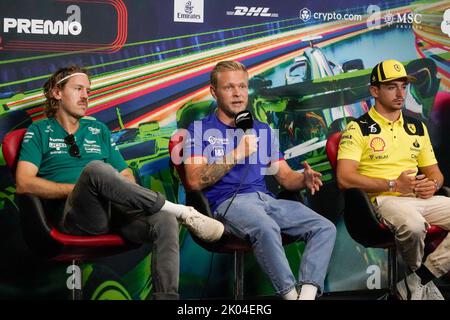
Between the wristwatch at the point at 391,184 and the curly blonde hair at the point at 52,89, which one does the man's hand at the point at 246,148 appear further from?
the curly blonde hair at the point at 52,89

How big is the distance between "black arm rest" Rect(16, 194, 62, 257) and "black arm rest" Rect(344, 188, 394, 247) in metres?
1.61

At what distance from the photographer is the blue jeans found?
3.82 m

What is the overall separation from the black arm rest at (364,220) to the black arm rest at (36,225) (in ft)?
5.28

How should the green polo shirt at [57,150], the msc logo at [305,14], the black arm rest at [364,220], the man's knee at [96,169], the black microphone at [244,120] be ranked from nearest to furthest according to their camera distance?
the man's knee at [96,169], the green polo shirt at [57,150], the black microphone at [244,120], the black arm rest at [364,220], the msc logo at [305,14]

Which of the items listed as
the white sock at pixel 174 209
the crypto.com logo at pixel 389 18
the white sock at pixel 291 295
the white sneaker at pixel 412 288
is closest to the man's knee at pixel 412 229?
the white sneaker at pixel 412 288

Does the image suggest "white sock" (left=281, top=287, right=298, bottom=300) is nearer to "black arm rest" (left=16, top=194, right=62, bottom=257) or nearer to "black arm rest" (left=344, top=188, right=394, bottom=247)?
"black arm rest" (left=344, top=188, right=394, bottom=247)

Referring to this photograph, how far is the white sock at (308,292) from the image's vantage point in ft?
12.4

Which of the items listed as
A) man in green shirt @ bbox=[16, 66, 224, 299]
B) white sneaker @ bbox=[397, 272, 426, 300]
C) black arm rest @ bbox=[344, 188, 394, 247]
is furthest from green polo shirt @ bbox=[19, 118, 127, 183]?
white sneaker @ bbox=[397, 272, 426, 300]

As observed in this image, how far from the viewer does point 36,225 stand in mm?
3768

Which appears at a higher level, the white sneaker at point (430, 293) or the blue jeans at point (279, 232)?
the blue jeans at point (279, 232)

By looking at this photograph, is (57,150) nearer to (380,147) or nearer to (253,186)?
(253,186)

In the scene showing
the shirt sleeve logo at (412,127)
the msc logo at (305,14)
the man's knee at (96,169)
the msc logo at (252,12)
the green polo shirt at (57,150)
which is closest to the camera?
the man's knee at (96,169)
